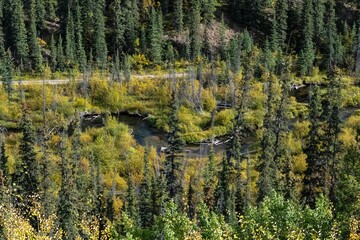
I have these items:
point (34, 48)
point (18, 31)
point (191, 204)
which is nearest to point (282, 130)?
point (191, 204)

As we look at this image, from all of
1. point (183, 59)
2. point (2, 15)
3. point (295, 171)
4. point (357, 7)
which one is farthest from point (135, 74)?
point (357, 7)

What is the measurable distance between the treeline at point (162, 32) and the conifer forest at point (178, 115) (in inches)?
17.8

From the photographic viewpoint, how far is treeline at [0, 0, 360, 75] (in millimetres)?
141500

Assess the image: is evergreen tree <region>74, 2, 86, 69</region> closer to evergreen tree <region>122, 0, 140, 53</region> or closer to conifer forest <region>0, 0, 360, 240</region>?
conifer forest <region>0, 0, 360, 240</region>

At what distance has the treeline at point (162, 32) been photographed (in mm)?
141500

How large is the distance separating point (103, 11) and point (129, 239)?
13234 cm

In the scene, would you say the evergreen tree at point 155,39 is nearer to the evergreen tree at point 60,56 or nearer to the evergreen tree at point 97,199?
the evergreen tree at point 60,56

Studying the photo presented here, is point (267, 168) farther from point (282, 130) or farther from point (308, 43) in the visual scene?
point (308, 43)

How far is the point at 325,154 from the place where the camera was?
58.9 metres

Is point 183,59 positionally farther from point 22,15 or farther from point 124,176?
point 124,176

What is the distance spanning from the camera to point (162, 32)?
15000 centimetres

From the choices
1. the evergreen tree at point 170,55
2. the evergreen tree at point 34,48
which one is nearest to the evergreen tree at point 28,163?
the evergreen tree at point 34,48

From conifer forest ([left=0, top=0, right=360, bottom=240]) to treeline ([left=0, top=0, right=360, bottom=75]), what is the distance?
0.45 metres

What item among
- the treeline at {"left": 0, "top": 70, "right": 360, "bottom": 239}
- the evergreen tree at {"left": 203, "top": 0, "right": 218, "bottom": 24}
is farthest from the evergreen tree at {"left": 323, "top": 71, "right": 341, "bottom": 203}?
the evergreen tree at {"left": 203, "top": 0, "right": 218, "bottom": 24}
